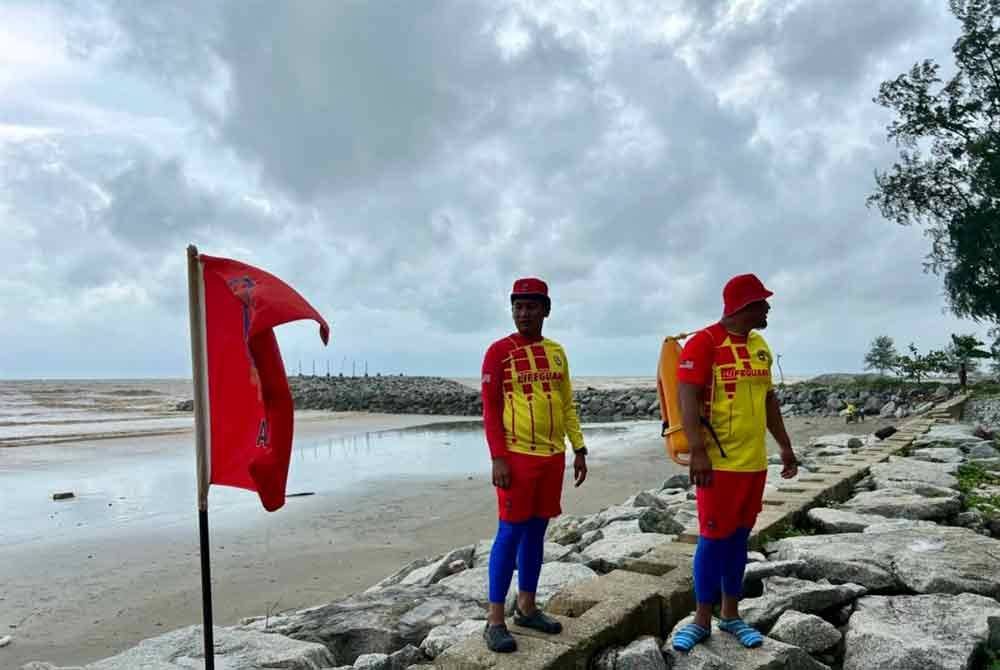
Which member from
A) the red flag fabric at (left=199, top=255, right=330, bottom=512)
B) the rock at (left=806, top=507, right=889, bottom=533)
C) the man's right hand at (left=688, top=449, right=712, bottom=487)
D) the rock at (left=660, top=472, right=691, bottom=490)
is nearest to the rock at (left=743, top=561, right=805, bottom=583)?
the rock at (left=806, top=507, right=889, bottom=533)

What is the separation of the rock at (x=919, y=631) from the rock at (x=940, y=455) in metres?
5.97

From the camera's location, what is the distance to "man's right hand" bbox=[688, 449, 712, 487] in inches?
121

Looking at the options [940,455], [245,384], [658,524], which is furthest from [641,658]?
[940,455]

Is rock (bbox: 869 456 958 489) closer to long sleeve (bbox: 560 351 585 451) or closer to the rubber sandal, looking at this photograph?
long sleeve (bbox: 560 351 585 451)

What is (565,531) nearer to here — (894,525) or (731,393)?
(894,525)

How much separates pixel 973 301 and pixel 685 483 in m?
14.4

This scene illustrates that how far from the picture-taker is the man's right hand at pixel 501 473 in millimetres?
3161

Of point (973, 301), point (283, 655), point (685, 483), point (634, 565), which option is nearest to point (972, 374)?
point (973, 301)

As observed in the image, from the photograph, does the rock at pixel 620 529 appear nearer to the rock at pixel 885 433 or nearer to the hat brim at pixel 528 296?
the hat brim at pixel 528 296

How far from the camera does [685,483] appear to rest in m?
9.44

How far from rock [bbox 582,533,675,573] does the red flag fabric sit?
2903 millimetres

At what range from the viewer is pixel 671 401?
3.44 metres

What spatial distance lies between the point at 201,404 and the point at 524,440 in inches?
52.6

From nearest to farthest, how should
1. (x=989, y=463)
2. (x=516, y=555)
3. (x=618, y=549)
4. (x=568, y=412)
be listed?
1. (x=516, y=555)
2. (x=568, y=412)
3. (x=618, y=549)
4. (x=989, y=463)
